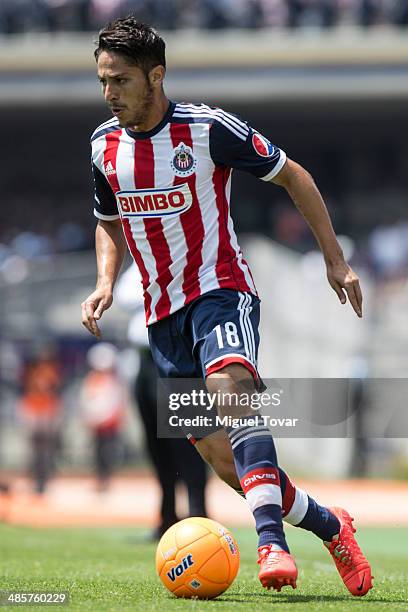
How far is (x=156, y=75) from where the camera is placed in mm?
5133

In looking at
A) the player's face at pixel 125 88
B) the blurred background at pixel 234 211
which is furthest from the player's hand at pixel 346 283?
the blurred background at pixel 234 211

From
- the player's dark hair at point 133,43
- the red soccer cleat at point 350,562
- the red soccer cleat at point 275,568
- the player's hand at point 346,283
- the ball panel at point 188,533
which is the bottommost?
the red soccer cleat at point 350,562

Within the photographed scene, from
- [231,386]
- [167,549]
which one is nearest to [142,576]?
[167,549]

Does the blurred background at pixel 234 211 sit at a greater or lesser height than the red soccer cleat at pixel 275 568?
lesser

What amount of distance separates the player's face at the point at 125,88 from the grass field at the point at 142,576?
6.67 ft

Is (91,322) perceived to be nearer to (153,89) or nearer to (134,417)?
(153,89)

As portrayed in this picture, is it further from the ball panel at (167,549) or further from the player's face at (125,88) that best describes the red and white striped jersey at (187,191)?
the ball panel at (167,549)

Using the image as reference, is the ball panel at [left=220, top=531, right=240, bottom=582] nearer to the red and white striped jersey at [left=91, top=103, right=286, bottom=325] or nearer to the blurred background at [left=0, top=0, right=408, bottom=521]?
the red and white striped jersey at [left=91, top=103, right=286, bottom=325]

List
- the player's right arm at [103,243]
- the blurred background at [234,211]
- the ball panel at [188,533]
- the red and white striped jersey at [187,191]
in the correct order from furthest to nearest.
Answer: the blurred background at [234,211]
the player's right arm at [103,243]
the red and white striped jersey at [187,191]
the ball panel at [188,533]

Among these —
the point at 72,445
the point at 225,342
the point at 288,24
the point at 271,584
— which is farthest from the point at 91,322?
the point at 288,24

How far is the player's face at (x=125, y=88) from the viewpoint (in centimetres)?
503

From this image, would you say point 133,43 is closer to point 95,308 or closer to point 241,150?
point 241,150

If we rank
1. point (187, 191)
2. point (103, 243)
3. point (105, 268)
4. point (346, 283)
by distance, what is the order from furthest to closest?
point (103, 243), point (105, 268), point (187, 191), point (346, 283)

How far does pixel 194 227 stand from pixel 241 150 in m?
0.39
